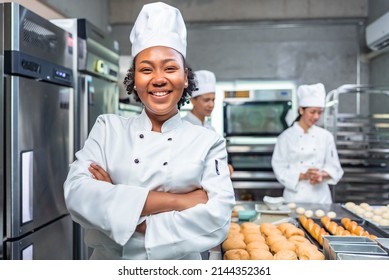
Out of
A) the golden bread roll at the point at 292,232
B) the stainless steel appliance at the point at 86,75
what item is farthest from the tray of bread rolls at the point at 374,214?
the stainless steel appliance at the point at 86,75

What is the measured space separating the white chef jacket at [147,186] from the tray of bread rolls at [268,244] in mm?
270

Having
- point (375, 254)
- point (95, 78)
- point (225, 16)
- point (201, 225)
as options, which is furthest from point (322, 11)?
point (201, 225)

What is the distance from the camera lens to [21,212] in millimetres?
1400

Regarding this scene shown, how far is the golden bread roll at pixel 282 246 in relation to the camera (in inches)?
43.1

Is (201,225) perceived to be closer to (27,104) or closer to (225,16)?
(27,104)

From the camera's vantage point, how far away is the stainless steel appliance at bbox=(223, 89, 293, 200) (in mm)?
3012

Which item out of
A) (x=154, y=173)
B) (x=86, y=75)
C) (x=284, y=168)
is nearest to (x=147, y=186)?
(x=154, y=173)

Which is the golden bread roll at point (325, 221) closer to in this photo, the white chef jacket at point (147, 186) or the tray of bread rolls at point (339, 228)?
the tray of bread rolls at point (339, 228)

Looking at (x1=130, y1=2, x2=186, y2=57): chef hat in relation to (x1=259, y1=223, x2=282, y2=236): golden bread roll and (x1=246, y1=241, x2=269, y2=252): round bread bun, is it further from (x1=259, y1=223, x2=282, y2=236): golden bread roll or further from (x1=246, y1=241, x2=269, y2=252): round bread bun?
(x1=259, y1=223, x2=282, y2=236): golden bread roll

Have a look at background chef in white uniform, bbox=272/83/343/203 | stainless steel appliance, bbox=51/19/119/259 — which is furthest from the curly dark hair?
background chef in white uniform, bbox=272/83/343/203

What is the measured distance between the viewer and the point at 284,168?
2.26m

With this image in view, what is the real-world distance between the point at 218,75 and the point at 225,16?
1673mm

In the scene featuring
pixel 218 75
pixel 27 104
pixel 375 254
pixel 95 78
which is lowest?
pixel 375 254

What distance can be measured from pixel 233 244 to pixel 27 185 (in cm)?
80
